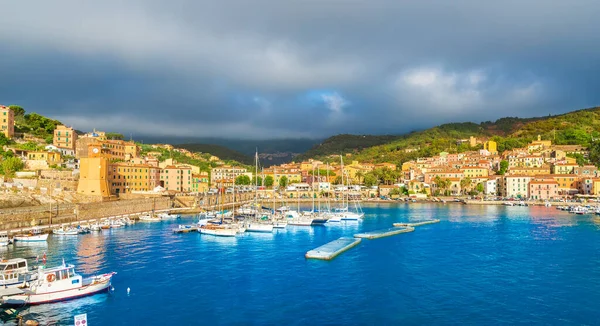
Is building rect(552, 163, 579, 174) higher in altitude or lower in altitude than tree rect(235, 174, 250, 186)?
higher

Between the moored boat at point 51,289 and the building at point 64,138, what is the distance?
2539 inches

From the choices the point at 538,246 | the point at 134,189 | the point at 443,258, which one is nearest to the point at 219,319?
the point at 443,258

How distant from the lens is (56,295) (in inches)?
771

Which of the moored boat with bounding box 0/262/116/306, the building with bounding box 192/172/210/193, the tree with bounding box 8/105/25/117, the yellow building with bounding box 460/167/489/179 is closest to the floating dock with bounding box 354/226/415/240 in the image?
the moored boat with bounding box 0/262/116/306

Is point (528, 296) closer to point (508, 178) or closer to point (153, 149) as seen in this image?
point (508, 178)

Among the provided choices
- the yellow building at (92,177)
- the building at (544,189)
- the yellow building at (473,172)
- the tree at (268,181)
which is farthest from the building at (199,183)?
the building at (544,189)

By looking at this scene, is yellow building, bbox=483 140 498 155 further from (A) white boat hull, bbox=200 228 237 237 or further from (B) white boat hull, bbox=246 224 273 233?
(A) white boat hull, bbox=200 228 237 237

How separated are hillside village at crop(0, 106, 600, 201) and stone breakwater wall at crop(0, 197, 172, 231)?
4.33 m

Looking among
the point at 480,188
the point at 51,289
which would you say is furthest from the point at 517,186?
the point at 51,289

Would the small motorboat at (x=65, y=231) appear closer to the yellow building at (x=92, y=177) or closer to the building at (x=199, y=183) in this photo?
the yellow building at (x=92, y=177)

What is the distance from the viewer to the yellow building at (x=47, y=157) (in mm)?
62831

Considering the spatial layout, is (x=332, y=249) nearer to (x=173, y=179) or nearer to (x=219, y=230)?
(x=219, y=230)

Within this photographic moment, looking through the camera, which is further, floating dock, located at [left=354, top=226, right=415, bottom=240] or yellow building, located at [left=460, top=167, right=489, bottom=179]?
yellow building, located at [left=460, top=167, right=489, bottom=179]

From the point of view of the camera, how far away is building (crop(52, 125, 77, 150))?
253 ft
